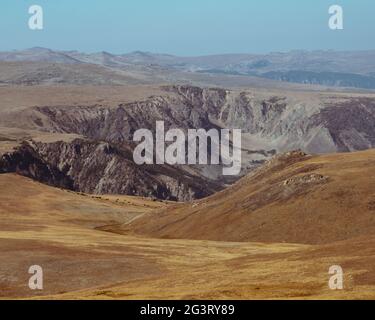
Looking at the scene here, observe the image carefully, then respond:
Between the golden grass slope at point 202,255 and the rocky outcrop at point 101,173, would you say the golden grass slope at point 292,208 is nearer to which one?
the golden grass slope at point 202,255

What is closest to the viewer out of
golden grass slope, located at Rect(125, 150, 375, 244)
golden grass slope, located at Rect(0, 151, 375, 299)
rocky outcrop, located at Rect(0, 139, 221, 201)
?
golden grass slope, located at Rect(0, 151, 375, 299)

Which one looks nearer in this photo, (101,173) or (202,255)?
(202,255)

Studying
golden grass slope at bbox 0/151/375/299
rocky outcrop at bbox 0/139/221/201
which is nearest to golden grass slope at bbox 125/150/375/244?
golden grass slope at bbox 0/151/375/299

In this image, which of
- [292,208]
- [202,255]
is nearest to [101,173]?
[292,208]

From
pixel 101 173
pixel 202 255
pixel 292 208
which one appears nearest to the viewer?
pixel 202 255

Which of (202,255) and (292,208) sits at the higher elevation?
(292,208)

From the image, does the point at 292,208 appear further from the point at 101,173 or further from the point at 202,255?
the point at 101,173

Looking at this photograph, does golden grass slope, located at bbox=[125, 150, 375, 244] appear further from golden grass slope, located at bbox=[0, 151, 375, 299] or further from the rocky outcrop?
the rocky outcrop

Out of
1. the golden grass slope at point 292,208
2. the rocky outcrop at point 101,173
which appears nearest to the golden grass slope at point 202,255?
the golden grass slope at point 292,208

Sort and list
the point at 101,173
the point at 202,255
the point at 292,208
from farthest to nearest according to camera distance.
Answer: the point at 101,173 → the point at 292,208 → the point at 202,255
